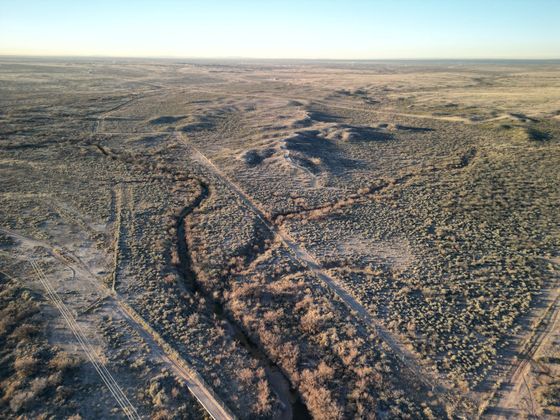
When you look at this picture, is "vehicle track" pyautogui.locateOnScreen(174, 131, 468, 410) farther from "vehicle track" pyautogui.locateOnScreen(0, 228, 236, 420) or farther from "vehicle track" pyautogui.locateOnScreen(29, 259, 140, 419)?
"vehicle track" pyautogui.locateOnScreen(29, 259, 140, 419)

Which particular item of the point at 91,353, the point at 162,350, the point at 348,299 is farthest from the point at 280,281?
the point at 91,353

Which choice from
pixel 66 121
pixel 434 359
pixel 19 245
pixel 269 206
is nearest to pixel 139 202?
pixel 19 245

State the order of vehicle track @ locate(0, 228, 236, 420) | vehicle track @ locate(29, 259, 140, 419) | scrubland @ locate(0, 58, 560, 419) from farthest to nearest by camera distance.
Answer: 1. scrubland @ locate(0, 58, 560, 419)
2. vehicle track @ locate(0, 228, 236, 420)
3. vehicle track @ locate(29, 259, 140, 419)

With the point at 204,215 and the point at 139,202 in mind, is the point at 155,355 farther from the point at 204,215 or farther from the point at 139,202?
the point at 139,202

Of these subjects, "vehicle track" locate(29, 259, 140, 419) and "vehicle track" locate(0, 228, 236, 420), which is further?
"vehicle track" locate(0, 228, 236, 420)

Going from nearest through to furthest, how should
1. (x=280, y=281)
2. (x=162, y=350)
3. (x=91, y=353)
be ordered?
(x=91, y=353) < (x=162, y=350) < (x=280, y=281)

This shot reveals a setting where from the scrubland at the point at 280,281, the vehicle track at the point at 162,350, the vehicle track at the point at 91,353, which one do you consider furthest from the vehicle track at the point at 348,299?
the vehicle track at the point at 91,353

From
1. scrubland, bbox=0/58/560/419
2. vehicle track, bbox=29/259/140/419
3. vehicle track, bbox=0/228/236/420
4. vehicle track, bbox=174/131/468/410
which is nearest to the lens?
vehicle track, bbox=29/259/140/419

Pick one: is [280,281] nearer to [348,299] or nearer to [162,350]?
[348,299]

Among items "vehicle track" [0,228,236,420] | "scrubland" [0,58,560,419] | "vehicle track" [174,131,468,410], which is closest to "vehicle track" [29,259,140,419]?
"vehicle track" [0,228,236,420]
